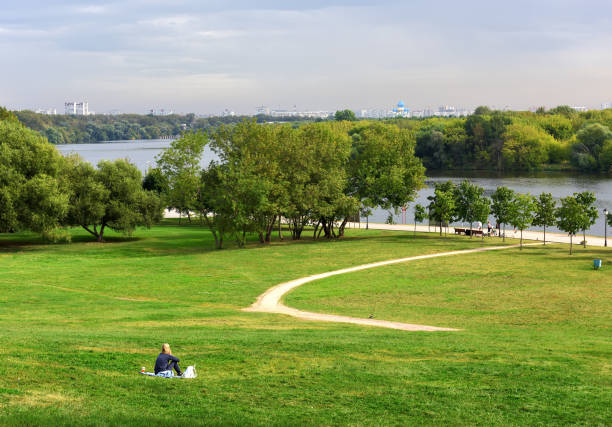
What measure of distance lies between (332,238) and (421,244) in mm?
12293

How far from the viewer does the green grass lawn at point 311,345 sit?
13984 millimetres

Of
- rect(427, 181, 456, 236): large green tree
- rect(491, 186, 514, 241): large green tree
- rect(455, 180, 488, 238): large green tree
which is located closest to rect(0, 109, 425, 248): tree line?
rect(427, 181, 456, 236): large green tree

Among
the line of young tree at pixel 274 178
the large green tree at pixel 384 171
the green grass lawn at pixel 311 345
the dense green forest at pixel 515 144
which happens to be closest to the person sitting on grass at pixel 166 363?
the green grass lawn at pixel 311 345

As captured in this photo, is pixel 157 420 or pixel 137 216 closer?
pixel 157 420

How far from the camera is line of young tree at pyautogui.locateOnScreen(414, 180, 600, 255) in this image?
4909 cm

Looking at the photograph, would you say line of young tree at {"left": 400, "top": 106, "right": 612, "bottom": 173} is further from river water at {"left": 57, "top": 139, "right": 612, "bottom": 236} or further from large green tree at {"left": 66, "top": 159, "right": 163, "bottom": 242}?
large green tree at {"left": 66, "top": 159, "right": 163, "bottom": 242}

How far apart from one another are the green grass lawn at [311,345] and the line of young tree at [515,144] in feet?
352

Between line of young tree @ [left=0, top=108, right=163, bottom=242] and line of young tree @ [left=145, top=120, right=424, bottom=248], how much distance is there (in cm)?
448

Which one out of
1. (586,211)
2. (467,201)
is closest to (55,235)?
(467,201)

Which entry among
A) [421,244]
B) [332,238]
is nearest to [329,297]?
[421,244]

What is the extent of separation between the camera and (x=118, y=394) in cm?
1458

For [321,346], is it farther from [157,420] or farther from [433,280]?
[433,280]

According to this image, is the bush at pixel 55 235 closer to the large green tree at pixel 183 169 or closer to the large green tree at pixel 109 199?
the large green tree at pixel 109 199

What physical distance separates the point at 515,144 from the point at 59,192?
399 feet
